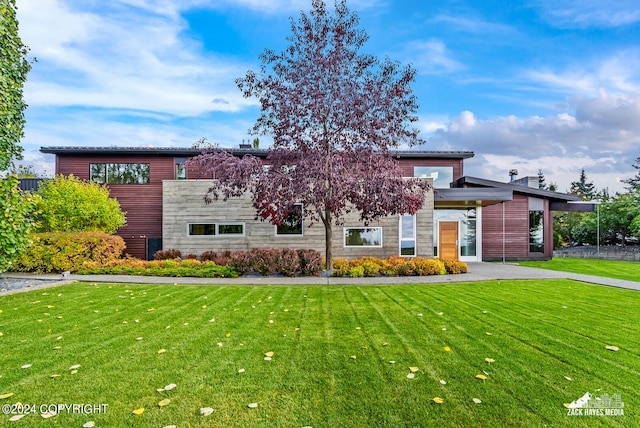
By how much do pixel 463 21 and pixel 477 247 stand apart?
36.4 ft

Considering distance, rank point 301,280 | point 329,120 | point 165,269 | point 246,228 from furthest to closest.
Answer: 1. point 246,228
2. point 165,269
3. point 329,120
4. point 301,280

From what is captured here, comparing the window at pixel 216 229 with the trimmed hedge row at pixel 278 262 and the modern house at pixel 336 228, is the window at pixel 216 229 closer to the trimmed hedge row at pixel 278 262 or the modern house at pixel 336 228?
the modern house at pixel 336 228

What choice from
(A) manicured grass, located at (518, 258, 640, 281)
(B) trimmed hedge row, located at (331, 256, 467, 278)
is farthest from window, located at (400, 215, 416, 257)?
(A) manicured grass, located at (518, 258, 640, 281)

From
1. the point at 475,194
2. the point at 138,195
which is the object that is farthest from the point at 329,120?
the point at 138,195

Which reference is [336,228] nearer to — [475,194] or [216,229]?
[216,229]

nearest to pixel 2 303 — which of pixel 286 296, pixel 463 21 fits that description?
pixel 286 296

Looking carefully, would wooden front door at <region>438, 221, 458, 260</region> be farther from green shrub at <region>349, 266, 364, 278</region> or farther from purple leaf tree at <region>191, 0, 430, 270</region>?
green shrub at <region>349, 266, 364, 278</region>

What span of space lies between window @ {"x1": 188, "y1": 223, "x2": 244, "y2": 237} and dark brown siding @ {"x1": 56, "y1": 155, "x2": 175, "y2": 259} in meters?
3.10

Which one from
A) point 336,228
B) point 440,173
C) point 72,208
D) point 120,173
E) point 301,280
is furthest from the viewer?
point 440,173

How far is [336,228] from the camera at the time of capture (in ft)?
47.1

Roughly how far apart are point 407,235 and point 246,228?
23.1ft

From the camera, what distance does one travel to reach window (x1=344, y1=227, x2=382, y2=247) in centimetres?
1438

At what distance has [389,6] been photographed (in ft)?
37.9

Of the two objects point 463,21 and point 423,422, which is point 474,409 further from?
point 463,21
